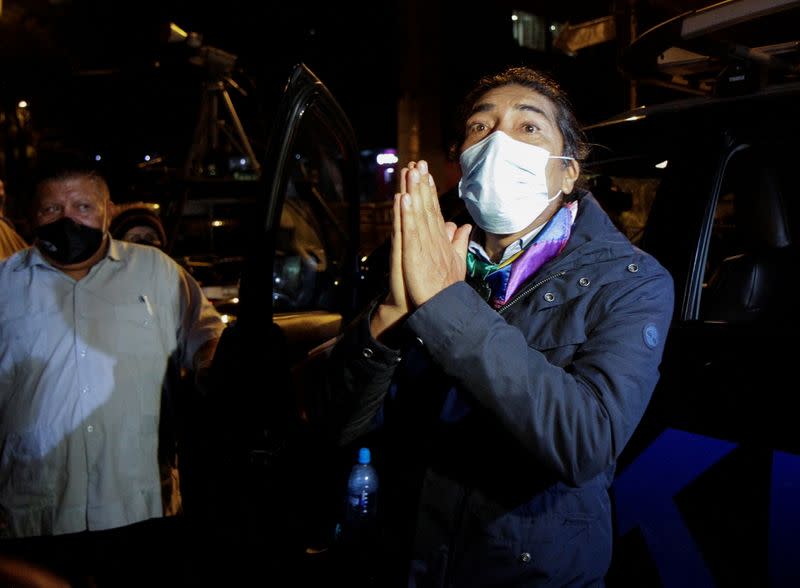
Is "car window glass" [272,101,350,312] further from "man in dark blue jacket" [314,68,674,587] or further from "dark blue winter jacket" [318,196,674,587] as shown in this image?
"dark blue winter jacket" [318,196,674,587]

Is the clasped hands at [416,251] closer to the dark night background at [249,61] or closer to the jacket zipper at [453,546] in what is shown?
the jacket zipper at [453,546]

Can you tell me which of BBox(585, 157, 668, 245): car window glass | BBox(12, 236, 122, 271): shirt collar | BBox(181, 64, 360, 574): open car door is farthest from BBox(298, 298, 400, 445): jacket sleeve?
BBox(585, 157, 668, 245): car window glass

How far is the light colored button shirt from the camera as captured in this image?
2.48 m

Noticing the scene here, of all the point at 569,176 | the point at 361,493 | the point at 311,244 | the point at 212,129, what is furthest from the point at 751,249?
the point at 212,129

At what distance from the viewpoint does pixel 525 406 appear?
1325 mm

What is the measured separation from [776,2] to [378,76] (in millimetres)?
18961

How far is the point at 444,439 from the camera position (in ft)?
5.49

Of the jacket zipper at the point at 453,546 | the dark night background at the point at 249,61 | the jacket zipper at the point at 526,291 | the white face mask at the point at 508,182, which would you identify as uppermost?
the dark night background at the point at 249,61

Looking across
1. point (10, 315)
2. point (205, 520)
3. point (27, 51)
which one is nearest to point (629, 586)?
point (205, 520)

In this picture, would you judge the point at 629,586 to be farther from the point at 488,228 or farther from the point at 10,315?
the point at 10,315

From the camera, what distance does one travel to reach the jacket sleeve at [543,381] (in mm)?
1330

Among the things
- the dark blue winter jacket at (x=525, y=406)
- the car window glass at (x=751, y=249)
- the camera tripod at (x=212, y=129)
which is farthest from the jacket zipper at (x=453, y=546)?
the camera tripod at (x=212, y=129)

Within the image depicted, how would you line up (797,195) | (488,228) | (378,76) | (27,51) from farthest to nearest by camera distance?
(378,76)
(27,51)
(797,195)
(488,228)

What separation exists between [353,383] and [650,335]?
0.72 metres
